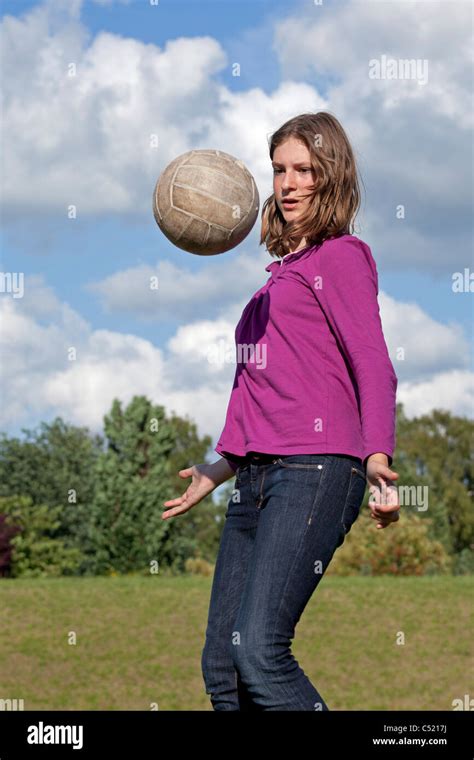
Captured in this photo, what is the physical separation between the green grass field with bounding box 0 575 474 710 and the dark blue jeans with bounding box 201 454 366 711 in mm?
12236

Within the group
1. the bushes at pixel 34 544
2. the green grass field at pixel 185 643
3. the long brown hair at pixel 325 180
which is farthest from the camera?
the bushes at pixel 34 544

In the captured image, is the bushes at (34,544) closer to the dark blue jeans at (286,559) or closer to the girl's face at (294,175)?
the girl's face at (294,175)

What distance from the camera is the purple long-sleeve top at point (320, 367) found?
375cm

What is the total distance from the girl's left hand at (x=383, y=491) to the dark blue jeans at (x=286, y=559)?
201 millimetres

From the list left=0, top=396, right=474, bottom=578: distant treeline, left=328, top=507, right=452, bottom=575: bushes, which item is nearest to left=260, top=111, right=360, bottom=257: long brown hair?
left=0, top=396, right=474, bottom=578: distant treeline

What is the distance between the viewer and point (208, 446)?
2452 inches

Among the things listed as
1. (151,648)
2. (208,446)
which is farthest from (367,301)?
(208,446)

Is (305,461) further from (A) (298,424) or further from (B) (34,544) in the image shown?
(B) (34,544)

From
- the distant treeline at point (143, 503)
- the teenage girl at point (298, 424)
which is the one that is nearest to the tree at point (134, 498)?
the distant treeline at point (143, 503)

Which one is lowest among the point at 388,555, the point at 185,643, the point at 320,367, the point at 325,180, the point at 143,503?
the point at 185,643

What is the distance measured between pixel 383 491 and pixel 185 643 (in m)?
16.2

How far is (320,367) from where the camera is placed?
12.8 feet

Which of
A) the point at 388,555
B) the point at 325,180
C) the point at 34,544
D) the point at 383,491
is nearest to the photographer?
the point at 383,491

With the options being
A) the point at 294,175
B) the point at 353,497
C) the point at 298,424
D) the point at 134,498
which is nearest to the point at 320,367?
the point at 298,424
